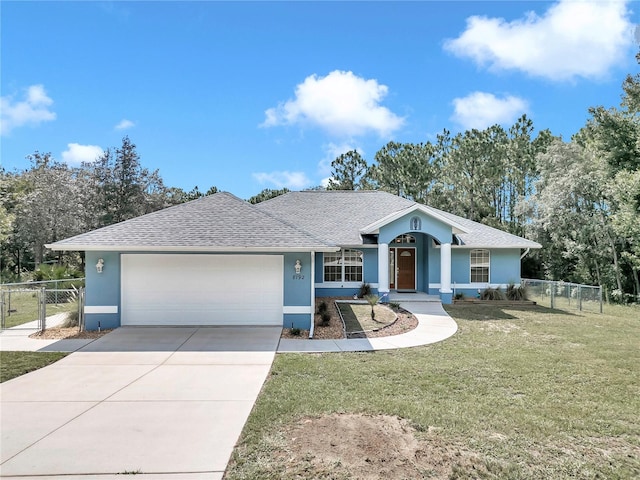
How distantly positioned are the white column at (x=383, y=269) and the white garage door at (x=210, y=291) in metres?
6.07

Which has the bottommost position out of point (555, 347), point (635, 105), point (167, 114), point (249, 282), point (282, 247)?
point (555, 347)

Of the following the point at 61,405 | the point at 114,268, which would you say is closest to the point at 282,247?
the point at 114,268

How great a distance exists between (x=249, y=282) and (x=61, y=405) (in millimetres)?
6304

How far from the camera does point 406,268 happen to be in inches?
750

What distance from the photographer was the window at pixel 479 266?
60.1 feet

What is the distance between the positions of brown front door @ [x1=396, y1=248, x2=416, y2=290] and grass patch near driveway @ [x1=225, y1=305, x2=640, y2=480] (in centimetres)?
860

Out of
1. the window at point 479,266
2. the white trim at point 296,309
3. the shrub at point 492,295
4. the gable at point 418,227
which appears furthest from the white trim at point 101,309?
the window at point 479,266

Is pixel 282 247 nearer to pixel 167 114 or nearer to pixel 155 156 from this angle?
pixel 167 114

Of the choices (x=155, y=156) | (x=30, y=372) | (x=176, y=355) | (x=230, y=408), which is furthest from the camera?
(x=155, y=156)

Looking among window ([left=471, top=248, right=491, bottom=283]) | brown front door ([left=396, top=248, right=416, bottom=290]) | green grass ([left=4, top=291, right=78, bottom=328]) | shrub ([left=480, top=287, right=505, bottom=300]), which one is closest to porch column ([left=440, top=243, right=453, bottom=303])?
shrub ([left=480, top=287, right=505, bottom=300])

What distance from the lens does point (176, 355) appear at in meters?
8.80

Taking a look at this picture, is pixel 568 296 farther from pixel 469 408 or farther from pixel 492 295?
pixel 469 408

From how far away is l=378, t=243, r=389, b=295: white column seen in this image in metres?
16.2

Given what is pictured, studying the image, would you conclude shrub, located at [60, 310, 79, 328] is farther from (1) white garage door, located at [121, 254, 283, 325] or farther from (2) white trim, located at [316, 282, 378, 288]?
(2) white trim, located at [316, 282, 378, 288]
